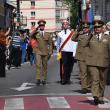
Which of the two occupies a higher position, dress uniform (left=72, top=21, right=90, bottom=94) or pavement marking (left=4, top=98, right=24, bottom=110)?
dress uniform (left=72, top=21, right=90, bottom=94)

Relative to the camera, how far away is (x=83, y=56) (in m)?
16.9

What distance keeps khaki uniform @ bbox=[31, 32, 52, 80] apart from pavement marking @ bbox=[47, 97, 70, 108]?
366cm

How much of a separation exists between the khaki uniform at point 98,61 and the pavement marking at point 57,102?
77 centimetres

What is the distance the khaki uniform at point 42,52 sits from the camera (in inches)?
730

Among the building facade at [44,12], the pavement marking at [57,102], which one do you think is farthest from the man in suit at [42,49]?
the building facade at [44,12]

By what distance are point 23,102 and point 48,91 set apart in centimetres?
256

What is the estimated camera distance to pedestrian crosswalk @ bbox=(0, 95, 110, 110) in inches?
523

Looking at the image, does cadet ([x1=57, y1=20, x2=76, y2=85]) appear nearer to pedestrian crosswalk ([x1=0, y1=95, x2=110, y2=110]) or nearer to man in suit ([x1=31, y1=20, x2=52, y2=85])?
man in suit ([x1=31, y1=20, x2=52, y2=85])

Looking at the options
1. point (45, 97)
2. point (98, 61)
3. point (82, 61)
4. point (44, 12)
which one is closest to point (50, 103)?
point (45, 97)

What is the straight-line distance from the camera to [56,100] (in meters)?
14.6

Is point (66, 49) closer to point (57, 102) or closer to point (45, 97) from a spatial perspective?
point (45, 97)

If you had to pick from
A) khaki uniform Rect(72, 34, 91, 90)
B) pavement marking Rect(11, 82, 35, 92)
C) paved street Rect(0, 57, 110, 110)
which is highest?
khaki uniform Rect(72, 34, 91, 90)

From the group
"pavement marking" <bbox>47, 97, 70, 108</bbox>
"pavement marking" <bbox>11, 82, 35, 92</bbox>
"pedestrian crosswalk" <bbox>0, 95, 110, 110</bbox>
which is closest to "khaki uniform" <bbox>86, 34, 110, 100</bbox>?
"pedestrian crosswalk" <bbox>0, 95, 110, 110</bbox>

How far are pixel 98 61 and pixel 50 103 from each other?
1.52m
